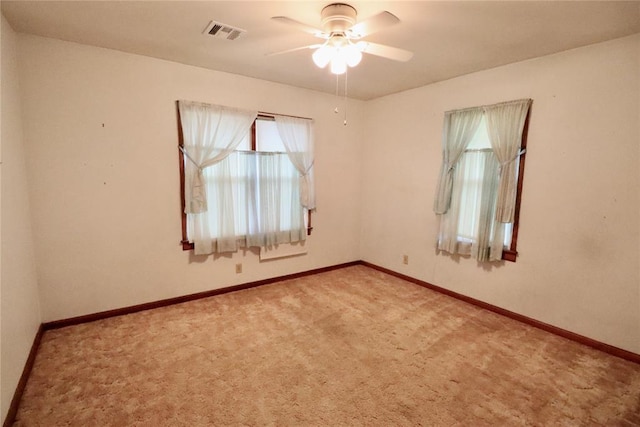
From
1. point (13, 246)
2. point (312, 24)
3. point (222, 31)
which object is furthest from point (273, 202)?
point (13, 246)

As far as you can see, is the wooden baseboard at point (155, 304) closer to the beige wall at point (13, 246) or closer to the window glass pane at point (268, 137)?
the beige wall at point (13, 246)

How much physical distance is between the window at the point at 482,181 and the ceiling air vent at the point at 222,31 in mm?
2477

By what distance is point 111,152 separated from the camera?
290cm

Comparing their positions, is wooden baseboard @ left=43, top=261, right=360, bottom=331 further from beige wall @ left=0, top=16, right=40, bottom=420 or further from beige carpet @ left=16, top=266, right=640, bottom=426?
beige wall @ left=0, top=16, right=40, bottom=420

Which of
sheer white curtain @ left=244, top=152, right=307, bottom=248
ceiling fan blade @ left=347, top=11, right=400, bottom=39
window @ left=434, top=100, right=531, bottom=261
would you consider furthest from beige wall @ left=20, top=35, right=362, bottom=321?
window @ left=434, top=100, right=531, bottom=261

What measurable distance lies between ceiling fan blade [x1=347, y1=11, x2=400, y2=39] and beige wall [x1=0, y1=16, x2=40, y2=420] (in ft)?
7.87

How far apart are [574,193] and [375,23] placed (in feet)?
7.74

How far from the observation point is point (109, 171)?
9.55 feet

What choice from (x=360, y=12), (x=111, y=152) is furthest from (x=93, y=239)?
(x=360, y=12)

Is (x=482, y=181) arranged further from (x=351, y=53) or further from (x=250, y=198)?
(x=250, y=198)

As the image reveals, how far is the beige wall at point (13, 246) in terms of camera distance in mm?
1830

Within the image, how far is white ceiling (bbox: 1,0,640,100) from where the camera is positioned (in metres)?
2.03

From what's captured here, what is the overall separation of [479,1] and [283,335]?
2.93 meters

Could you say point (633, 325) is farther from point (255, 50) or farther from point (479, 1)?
point (255, 50)
